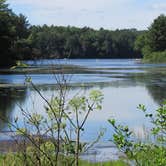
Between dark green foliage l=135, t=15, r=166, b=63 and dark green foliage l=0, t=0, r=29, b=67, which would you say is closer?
dark green foliage l=0, t=0, r=29, b=67

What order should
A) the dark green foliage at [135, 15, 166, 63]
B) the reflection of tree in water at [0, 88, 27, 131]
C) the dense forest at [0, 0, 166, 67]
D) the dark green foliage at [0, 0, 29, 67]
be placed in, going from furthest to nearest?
the dark green foliage at [135, 15, 166, 63] → the dark green foliage at [0, 0, 29, 67] → the reflection of tree in water at [0, 88, 27, 131] → the dense forest at [0, 0, 166, 67]

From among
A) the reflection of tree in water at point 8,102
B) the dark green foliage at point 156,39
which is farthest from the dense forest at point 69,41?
the reflection of tree in water at point 8,102

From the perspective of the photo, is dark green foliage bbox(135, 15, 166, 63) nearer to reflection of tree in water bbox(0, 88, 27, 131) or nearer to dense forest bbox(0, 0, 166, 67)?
dense forest bbox(0, 0, 166, 67)

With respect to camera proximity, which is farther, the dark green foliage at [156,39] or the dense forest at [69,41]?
the dark green foliage at [156,39]

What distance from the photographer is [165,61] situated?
382ft

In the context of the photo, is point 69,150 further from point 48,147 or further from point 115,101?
point 115,101

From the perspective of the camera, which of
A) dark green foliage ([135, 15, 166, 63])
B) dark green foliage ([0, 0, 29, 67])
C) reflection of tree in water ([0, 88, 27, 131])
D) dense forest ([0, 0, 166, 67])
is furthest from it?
dark green foliage ([135, 15, 166, 63])

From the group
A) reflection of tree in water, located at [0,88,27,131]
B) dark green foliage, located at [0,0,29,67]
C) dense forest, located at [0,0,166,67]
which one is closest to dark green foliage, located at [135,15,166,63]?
dense forest, located at [0,0,166,67]

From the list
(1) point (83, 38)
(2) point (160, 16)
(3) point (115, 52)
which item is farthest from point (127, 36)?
(2) point (160, 16)

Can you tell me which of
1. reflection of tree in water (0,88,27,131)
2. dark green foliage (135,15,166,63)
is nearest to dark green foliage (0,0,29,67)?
dark green foliage (135,15,166,63)

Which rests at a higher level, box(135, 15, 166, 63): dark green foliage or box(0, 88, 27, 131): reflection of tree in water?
box(135, 15, 166, 63): dark green foliage

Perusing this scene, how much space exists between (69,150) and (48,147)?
0.21m

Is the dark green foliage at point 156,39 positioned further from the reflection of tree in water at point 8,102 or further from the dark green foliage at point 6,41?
the reflection of tree in water at point 8,102

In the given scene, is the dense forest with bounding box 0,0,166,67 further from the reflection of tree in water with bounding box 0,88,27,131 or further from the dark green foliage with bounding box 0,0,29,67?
the reflection of tree in water with bounding box 0,88,27,131
